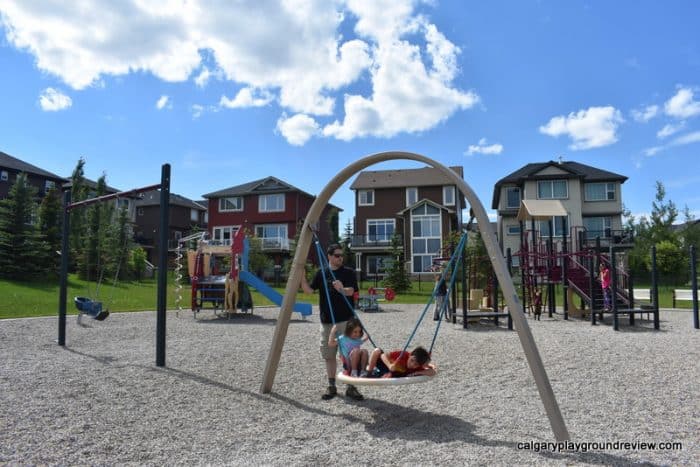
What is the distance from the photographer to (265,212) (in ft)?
150

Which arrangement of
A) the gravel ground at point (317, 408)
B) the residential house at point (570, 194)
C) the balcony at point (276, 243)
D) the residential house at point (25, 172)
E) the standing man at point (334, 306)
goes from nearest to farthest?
1. the gravel ground at point (317, 408)
2. the standing man at point (334, 306)
3. the residential house at point (570, 194)
4. the residential house at point (25, 172)
5. the balcony at point (276, 243)

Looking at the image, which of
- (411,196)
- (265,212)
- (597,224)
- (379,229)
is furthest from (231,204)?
(597,224)

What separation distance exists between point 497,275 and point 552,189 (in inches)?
1535

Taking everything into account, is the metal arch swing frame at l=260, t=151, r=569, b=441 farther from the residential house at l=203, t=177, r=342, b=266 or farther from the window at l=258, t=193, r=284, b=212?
the window at l=258, t=193, r=284, b=212

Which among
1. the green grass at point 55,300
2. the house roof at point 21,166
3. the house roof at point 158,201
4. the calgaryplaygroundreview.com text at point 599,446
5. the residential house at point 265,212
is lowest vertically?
the calgaryplaygroundreview.com text at point 599,446

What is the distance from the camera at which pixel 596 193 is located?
1634 inches

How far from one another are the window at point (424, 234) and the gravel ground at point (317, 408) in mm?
32600

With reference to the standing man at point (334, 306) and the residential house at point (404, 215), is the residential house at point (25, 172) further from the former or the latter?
the standing man at point (334, 306)

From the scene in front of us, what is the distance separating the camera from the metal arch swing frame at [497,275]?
4348 mm

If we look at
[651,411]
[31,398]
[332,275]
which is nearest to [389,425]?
[332,275]

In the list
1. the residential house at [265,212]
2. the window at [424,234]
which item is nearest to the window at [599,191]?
the window at [424,234]

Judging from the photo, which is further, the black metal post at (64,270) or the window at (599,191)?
the window at (599,191)

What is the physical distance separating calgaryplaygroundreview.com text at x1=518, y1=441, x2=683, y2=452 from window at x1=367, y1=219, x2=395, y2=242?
4065 centimetres

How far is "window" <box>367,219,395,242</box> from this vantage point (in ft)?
149
